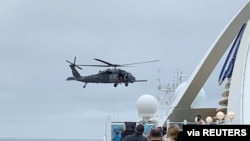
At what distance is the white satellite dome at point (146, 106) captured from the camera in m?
31.3

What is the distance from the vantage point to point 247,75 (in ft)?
79.0

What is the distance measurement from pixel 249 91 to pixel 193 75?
10581mm

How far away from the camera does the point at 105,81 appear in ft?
193

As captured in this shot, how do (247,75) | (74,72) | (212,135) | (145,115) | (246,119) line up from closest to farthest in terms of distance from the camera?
(212,135) < (246,119) < (247,75) < (145,115) < (74,72)

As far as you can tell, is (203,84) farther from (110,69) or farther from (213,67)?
(110,69)

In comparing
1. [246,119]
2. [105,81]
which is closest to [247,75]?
[246,119]

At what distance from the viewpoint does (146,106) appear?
31.3 meters

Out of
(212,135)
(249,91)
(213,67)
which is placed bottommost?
(212,135)

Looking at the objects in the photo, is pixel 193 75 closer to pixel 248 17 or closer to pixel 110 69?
pixel 248 17

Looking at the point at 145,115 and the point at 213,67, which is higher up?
the point at 213,67

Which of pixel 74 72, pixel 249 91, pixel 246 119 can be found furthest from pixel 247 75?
pixel 74 72

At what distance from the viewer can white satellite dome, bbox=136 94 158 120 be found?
1232 inches

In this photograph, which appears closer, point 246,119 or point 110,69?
point 246,119

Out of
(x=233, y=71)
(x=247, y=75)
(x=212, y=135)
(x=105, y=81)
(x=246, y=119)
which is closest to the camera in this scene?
(x=212, y=135)
